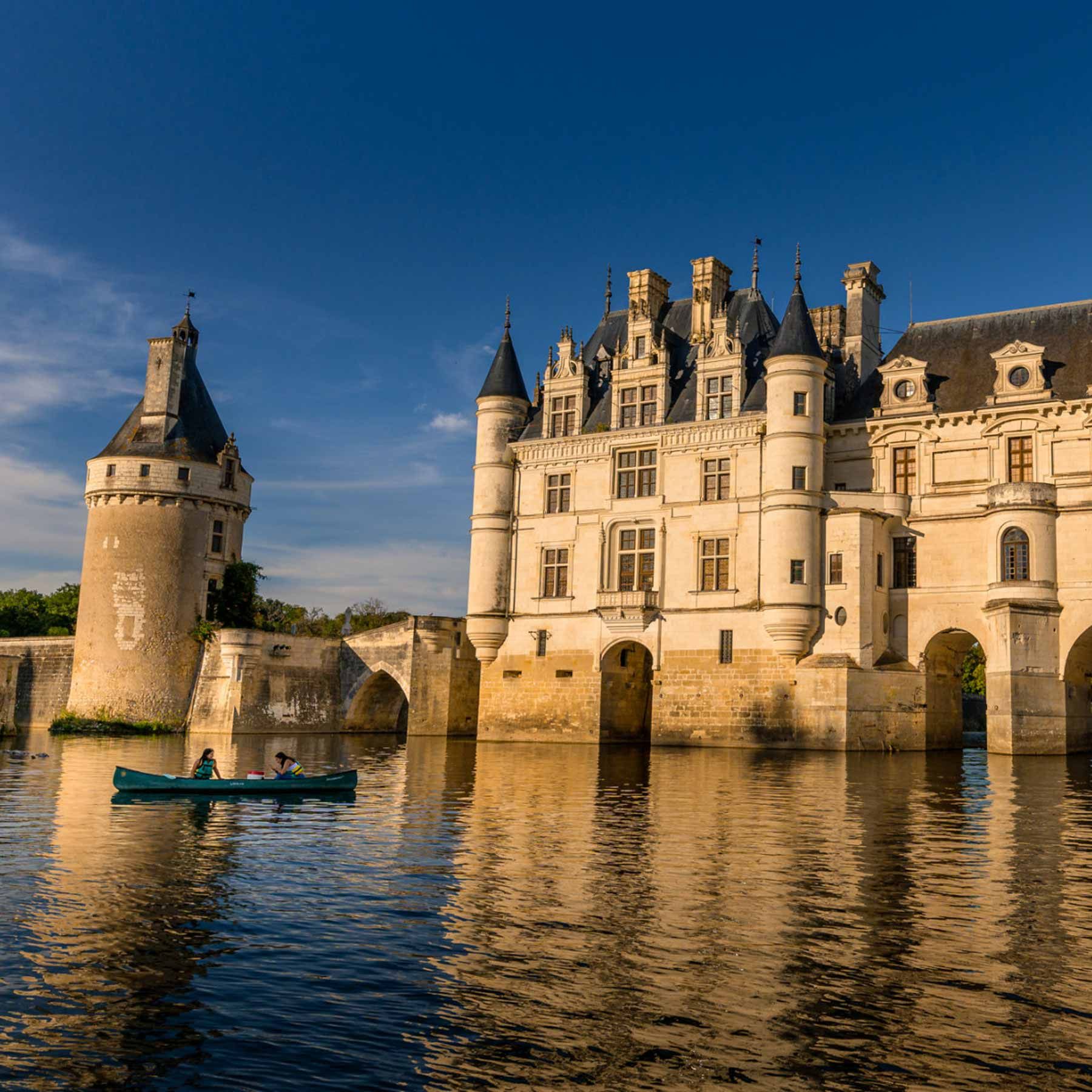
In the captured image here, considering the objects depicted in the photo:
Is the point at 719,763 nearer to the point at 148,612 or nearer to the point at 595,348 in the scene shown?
the point at 595,348

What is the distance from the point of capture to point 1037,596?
43.4 meters

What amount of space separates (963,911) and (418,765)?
2568cm

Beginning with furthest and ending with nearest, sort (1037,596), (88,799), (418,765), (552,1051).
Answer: (1037,596) → (418,765) → (88,799) → (552,1051)

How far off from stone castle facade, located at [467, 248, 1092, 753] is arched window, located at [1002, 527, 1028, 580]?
0.23 ft

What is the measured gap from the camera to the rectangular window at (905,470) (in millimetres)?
48188

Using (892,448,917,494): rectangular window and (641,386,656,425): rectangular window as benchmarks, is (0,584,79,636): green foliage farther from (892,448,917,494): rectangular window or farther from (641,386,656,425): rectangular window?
(892,448,917,494): rectangular window

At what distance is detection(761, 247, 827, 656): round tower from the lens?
4672 centimetres

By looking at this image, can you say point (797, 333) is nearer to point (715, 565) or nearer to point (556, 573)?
point (715, 565)

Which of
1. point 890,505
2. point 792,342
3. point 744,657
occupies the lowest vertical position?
point 744,657

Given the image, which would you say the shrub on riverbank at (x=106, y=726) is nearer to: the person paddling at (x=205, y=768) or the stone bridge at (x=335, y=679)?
the stone bridge at (x=335, y=679)

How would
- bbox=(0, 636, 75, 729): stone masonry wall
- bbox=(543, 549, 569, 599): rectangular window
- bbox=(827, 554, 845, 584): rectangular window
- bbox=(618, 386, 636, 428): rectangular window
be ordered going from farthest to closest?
bbox=(0, 636, 75, 729): stone masonry wall < bbox=(543, 549, 569, 599): rectangular window < bbox=(618, 386, 636, 428): rectangular window < bbox=(827, 554, 845, 584): rectangular window

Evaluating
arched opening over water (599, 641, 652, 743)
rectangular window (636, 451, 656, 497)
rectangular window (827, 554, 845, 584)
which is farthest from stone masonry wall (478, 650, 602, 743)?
rectangular window (827, 554, 845, 584)

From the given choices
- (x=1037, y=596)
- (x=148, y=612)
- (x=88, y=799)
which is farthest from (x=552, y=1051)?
(x=148, y=612)

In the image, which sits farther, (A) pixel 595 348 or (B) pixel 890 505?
(A) pixel 595 348
